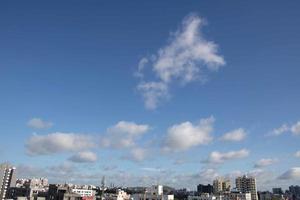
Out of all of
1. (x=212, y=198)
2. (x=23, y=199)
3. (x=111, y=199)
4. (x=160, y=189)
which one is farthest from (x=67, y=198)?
(x=212, y=198)

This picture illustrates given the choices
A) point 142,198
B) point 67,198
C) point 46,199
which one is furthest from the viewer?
point 142,198

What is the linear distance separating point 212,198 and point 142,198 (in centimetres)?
3865

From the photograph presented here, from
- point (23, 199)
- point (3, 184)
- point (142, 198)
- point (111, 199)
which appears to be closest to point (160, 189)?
point (142, 198)

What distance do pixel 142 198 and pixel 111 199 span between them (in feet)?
64.4

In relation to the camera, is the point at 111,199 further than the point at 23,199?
Yes

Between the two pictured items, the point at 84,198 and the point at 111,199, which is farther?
the point at 111,199

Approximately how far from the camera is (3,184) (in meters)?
199

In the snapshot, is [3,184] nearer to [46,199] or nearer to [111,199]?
[46,199]

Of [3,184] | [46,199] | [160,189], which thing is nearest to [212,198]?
[160,189]

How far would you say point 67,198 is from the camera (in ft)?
511

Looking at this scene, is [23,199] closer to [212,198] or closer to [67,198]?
[67,198]

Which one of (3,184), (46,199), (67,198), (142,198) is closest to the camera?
(67,198)

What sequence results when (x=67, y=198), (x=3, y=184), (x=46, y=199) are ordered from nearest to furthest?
(x=67, y=198)
(x=46, y=199)
(x=3, y=184)

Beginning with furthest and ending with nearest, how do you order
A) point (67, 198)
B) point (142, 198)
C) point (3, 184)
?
1. point (3, 184)
2. point (142, 198)
3. point (67, 198)
